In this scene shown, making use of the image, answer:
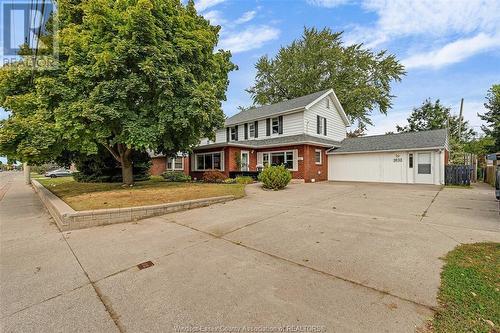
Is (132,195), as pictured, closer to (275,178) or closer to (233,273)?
(275,178)

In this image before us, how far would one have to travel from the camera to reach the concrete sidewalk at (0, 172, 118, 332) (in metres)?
2.40

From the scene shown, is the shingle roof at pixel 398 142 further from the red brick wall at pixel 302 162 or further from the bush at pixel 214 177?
the bush at pixel 214 177

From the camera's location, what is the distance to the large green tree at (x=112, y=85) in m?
9.45

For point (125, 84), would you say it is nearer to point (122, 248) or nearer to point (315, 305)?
point (122, 248)

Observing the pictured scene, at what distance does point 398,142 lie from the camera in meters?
17.0

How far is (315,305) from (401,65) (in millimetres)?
32709

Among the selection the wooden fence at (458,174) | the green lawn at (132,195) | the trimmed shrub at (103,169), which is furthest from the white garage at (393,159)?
the trimmed shrub at (103,169)

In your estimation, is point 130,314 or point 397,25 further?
point 397,25

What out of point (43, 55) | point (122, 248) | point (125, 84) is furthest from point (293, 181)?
point (43, 55)

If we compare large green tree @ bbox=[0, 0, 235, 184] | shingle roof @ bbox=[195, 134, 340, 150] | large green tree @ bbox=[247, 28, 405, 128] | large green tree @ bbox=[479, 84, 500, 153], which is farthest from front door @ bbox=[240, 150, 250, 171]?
large green tree @ bbox=[479, 84, 500, 153]

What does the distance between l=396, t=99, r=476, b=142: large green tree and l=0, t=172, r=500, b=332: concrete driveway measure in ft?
109

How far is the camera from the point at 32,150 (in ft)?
28.5

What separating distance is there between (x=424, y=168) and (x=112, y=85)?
60.9ft

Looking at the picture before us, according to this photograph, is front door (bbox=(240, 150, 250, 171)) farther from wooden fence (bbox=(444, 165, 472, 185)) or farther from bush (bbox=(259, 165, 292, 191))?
wooden fence (bbox=(444, 165, 472, 185))
